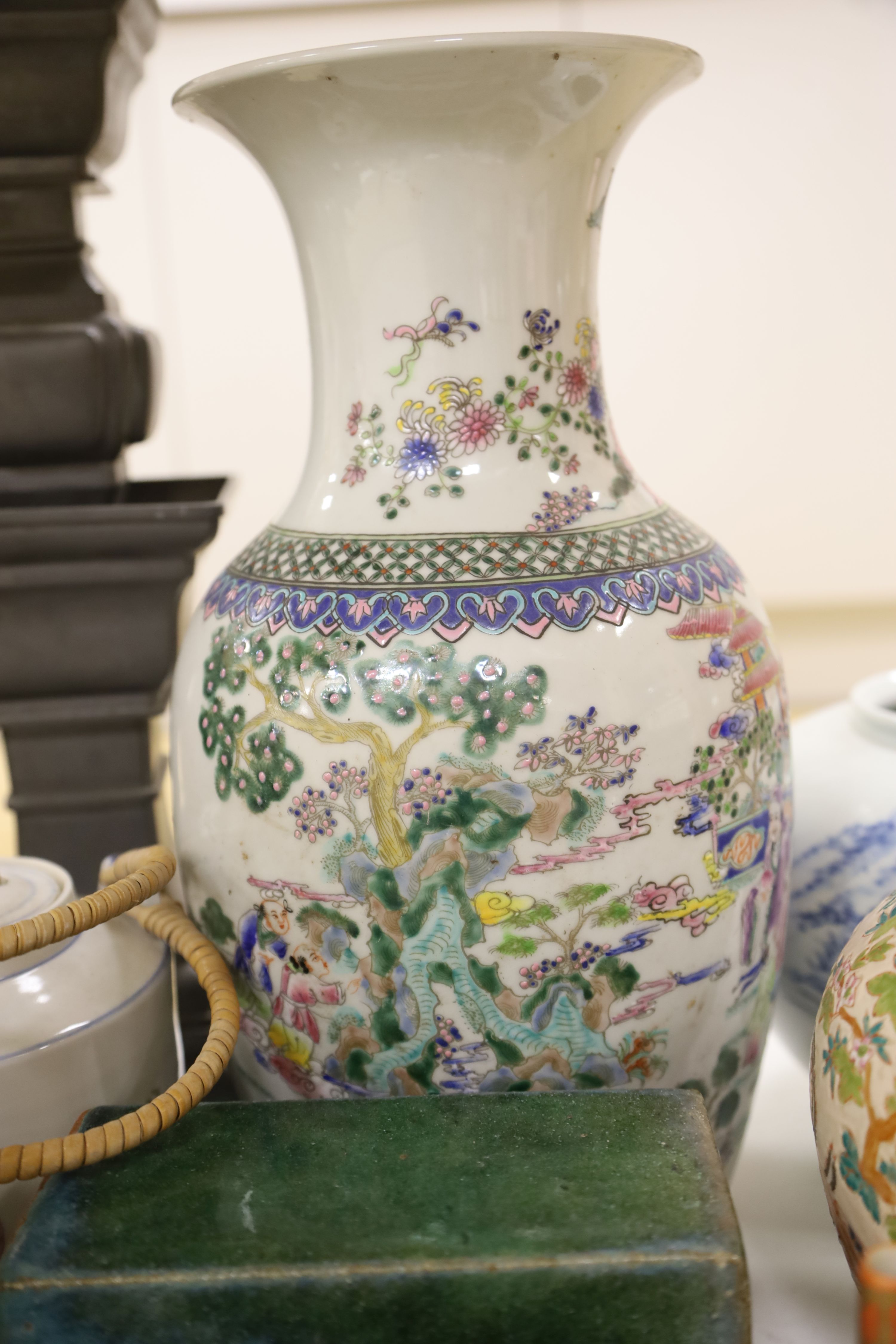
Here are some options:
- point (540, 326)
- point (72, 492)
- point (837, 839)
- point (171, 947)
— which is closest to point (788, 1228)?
point (837, 839)

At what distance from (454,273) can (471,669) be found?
7.2 inches

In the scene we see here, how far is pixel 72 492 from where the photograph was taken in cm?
72

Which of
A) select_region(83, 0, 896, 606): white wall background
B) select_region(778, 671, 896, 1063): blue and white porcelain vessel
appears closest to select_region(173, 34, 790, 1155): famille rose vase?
select_region(778, 671, 896, 1063): blue and white porcelain vessel

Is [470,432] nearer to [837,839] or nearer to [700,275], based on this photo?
[837,839]

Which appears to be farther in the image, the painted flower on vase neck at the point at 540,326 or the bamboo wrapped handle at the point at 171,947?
the painted flower on vase neck at the point at 540,326

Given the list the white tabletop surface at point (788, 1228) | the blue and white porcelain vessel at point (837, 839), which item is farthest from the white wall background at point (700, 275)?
the white tabletop surface at point (788, 1228)

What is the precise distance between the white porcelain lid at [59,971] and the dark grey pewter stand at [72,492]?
142mm

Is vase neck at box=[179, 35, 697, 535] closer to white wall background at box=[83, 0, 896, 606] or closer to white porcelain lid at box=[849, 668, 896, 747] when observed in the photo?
white porcelain lid at box=[849, 668, 896, 747]

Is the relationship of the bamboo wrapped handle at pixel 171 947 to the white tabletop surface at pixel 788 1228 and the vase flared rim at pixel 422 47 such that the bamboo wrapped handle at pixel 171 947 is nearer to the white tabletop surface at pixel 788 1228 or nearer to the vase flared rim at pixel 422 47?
the white tabletop surface at pixel 788 1228

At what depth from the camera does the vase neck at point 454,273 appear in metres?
0.51

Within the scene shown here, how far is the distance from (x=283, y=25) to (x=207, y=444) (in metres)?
0.61

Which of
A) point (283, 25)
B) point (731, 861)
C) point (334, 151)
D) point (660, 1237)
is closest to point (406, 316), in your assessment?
point (334, 151)

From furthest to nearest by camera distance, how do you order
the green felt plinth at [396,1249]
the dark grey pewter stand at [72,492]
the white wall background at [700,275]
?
the white wall background at [700,275]
the dark grey pewter stand at [72,492]
the green felt plinth at [396,1249]

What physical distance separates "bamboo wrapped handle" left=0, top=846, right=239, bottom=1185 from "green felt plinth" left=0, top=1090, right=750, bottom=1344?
0.02 metres
